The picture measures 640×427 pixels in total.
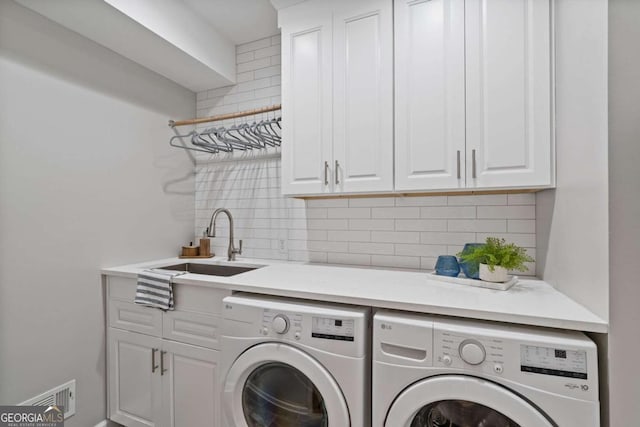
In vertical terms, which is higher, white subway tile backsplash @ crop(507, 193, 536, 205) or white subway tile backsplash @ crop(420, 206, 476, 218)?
white subway tile backsplash @ crop(507, 193, 536, 205)

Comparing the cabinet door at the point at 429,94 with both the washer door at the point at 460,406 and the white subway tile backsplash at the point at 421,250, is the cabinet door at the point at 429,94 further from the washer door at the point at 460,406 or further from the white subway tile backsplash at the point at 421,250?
the washer door at the point at 460,406

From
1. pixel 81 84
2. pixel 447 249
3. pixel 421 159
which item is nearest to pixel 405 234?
pixel 447 249

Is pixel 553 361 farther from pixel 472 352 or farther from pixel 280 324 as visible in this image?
pixel 280 324

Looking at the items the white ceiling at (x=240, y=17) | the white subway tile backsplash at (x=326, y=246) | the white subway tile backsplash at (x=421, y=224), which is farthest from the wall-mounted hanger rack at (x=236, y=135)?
the white subway tile backsplash at (x=421, y=224)

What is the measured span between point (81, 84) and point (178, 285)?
129 centimetres

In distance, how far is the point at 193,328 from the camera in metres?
1.60

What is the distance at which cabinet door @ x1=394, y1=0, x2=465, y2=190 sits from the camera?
4.74 ft

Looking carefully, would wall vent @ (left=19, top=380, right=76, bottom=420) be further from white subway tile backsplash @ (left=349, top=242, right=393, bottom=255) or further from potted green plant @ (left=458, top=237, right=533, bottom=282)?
potted green plant @ (left=458, top=237, right=533, bottom=282)

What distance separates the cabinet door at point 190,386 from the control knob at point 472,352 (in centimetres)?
117

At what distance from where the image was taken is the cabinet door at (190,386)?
154cm

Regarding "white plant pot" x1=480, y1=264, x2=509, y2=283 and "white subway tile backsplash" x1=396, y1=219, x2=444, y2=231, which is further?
"white subway tile backsplash" x1=396, y1=219, x2=444, y2=231

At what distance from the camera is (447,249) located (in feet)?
5.89

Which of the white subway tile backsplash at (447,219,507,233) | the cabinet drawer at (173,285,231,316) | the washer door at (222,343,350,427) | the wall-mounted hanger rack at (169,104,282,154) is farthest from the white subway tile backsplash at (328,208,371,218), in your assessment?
the washer door at (222,343,350,427)

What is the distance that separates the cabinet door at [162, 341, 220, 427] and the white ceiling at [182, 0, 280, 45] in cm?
207
